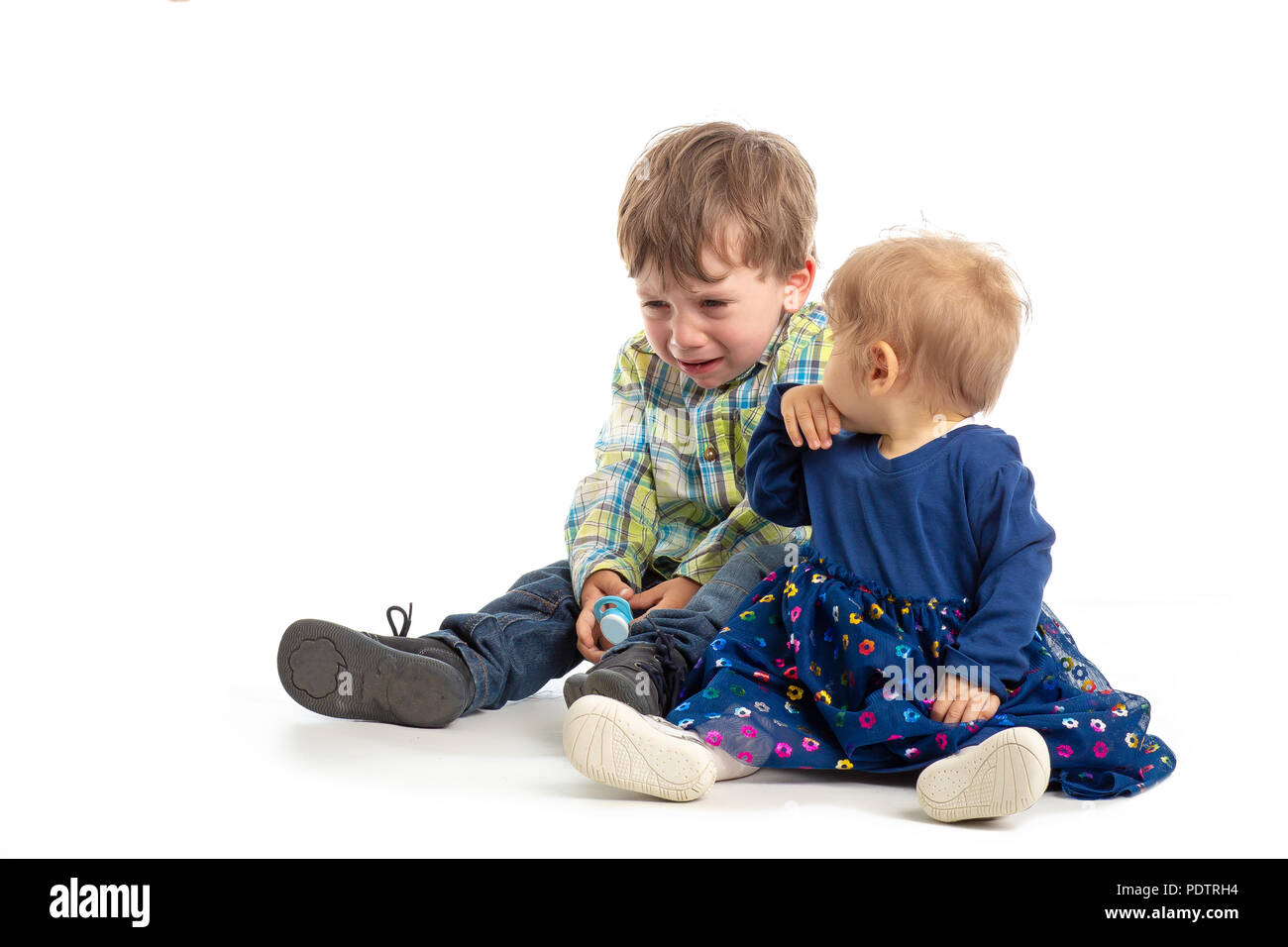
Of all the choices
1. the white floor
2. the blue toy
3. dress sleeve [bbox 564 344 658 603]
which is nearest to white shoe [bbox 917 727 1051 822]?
the white floor

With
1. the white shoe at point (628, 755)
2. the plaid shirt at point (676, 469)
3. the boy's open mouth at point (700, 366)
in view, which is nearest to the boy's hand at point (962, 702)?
the white shoe at point (628, 755)

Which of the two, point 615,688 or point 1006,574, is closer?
point 1006,574

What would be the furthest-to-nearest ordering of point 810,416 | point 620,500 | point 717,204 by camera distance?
point 620,500, point 717,204, point 810,416

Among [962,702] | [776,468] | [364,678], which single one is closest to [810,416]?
[776,468]

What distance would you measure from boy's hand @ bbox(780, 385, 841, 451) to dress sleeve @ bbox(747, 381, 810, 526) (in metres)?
0.03

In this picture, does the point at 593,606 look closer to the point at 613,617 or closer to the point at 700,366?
the point at 613,617

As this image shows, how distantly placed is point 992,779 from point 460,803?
1.64 feet

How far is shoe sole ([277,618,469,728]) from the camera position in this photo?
152cm

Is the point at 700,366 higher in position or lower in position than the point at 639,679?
higher

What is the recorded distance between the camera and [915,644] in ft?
4.51

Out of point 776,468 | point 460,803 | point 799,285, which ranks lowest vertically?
point 460,803

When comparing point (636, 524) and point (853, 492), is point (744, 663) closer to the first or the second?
point (853, 492)

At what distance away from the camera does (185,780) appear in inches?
53.8
